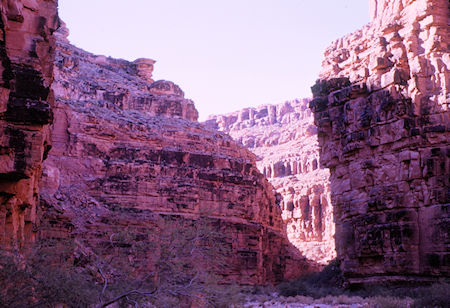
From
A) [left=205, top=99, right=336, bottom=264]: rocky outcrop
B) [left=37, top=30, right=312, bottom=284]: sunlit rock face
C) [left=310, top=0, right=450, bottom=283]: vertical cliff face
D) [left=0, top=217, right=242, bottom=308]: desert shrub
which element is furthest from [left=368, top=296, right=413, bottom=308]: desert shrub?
[left=205, top=99, right=336, bottom=264]: rocky outcrop

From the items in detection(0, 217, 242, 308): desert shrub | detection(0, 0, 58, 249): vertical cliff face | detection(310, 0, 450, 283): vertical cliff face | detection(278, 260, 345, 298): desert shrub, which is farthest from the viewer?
detection(278, 260, 345, 298): desert shrub

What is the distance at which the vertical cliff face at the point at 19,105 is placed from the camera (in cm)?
1322

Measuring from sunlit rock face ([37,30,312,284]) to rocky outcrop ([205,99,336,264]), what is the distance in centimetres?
1837

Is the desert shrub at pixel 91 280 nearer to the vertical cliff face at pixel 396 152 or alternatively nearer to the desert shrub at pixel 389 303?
the desert shrub at pixel 389 303

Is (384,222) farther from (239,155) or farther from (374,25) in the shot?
(239,155)

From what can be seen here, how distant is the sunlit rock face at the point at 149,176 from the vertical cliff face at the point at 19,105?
15963mm

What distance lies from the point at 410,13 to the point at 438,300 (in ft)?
46.3

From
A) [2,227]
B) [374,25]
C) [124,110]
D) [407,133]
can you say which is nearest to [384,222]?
[407,133]

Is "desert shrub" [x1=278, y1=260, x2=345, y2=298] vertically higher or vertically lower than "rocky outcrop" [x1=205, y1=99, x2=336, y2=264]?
lower

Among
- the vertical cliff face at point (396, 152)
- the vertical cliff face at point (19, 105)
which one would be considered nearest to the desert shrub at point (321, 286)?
the vertical cliff face at point (396, 152)

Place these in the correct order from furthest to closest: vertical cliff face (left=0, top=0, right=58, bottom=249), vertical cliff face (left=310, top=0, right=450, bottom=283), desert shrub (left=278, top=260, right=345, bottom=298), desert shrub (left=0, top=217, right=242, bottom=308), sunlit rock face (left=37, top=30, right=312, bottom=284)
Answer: sunlit rock face (left=37, top=30, right=312, bottom=284) < desert shrub (left=278, top=260, right=345, bottom=298) < vertical cliff face (left=310, top=0, right=450, bottom=283) < vertical cliff face (left=0, top=0, right=58, bottom=249) < desert shrub (left=0, top=217, right=242, bottom=308)

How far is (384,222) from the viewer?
24078 mm

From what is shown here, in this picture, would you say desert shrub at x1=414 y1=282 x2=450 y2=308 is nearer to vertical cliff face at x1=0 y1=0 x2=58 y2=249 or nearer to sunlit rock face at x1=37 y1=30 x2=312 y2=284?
vertical cliff face at x1=0 y1=0 x2=58 y2=249

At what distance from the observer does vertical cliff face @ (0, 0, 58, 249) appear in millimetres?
13219
